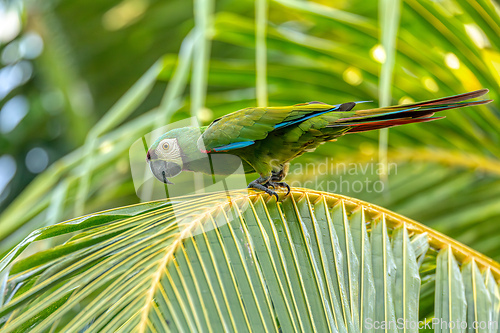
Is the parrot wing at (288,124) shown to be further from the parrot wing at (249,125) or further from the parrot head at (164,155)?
the parrot head at (164,155)

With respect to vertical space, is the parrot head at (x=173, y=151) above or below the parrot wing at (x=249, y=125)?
below

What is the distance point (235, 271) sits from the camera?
1.03 metres

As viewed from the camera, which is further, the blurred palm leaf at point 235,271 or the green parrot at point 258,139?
the green parrot at point 258,139

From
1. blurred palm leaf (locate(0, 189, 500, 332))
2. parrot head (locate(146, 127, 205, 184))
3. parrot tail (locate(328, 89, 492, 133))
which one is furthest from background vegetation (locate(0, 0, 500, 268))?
blurred palm leaf (locate(0, 189, 500, 332))

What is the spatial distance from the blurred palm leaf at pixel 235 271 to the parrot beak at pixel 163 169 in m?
0.51

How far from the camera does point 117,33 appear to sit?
11.4 ft

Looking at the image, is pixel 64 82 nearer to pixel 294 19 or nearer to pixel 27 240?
pixel 294 19

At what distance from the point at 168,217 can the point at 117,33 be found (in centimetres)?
275

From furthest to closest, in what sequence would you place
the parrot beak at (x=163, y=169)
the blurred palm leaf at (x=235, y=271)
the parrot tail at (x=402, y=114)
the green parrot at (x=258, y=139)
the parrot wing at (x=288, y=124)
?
the parrot beak at (x=163, y=169), the green parrot at (x=258, y=139), the parrot wing at (x=288, y=124), the parrot tail at (x=402, y=114), the blurred palm leaf at (x=235, y=271)

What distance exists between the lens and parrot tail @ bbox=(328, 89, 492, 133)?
1.24 meters

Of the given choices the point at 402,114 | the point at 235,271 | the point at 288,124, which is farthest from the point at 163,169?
the point at 402,114

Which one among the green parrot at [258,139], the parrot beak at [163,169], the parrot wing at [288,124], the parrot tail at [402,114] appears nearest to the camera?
the parrot tail at [402,114]

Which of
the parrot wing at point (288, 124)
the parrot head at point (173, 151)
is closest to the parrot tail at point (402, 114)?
the parrot wing at point (288, 124)

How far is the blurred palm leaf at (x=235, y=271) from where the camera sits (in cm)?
96
